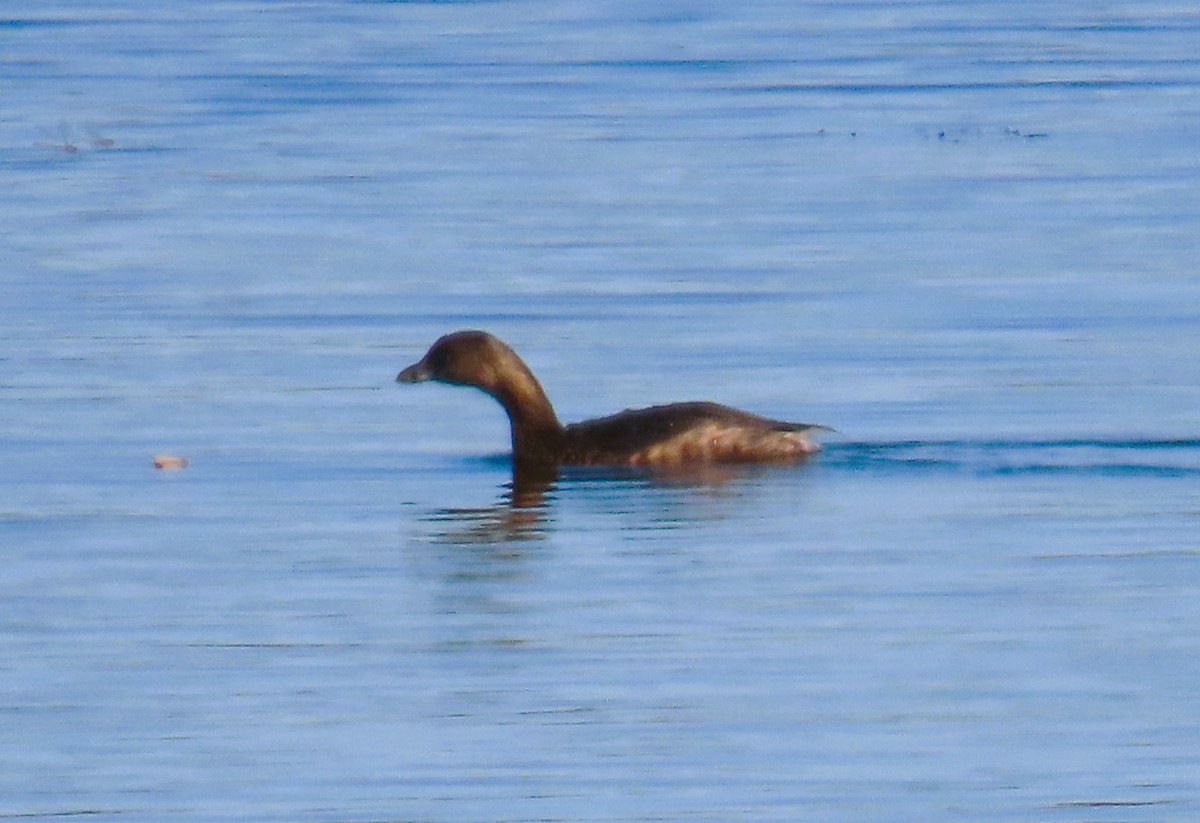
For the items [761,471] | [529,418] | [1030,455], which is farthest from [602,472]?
[1030,455]

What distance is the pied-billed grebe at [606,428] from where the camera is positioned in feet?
48.1

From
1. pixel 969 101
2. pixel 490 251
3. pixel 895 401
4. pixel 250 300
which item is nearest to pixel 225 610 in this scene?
pixel 895 401

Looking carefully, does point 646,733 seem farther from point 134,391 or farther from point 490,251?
point 490,251

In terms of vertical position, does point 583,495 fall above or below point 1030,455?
below

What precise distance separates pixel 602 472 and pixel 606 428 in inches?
7.2

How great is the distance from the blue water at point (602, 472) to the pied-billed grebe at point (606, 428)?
0.15 meters

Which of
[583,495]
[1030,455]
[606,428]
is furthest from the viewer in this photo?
[606,428]

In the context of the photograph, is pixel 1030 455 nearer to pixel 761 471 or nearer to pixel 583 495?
pixel 761 471

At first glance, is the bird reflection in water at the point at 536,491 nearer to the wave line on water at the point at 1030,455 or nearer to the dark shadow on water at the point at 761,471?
the dark shadow on water at the point at 761,471

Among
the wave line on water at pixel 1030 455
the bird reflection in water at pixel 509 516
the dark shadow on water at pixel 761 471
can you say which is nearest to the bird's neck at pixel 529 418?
the dark shadow on water at pixel 761 471

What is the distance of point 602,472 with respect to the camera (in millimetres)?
14898

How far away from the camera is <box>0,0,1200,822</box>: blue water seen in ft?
31.6

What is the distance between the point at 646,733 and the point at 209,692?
138 cm

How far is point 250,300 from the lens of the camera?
64.0 feet
